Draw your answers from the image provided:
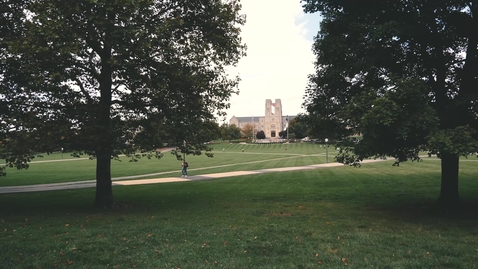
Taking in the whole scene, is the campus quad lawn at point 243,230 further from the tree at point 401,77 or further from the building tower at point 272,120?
the building tower at point 272,120

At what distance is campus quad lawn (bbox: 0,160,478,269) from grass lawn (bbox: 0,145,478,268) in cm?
2

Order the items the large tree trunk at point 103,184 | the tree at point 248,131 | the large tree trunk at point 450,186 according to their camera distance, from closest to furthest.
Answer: the large tree trunk at point 450,186 < the large tree trunk at point 103,184 < the tree at point 248,131

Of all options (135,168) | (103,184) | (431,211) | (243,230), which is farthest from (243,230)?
(135,168)

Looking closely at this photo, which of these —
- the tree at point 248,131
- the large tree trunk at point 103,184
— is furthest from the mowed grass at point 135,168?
the tree at point 248,131

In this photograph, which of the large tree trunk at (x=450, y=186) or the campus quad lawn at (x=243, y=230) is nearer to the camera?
the campus quad lawn at (x=243, y=230)

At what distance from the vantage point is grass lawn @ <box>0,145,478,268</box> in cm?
674

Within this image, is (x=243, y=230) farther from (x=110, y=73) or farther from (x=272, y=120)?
(x=272, y=120)

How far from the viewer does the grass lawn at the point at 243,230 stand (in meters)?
6.74

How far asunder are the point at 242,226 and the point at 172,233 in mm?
2058

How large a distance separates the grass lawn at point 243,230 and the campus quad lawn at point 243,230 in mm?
24

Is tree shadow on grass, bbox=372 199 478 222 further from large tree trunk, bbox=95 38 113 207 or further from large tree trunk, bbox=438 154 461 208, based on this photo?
large tree trunk, bbox=95 38 113 207

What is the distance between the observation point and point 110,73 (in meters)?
13.9

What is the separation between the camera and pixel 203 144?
579 inches

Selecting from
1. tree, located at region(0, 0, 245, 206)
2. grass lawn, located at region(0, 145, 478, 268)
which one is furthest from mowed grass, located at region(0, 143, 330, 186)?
tree, located at region(0, 0, 245, 206)
